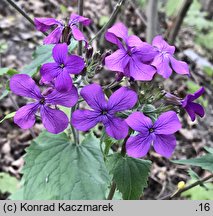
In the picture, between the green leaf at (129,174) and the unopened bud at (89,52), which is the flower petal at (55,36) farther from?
the green leaf at (129,174)

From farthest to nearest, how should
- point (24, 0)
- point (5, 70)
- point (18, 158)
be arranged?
point (24, 0) → point (18, 158) → point (5, 70)

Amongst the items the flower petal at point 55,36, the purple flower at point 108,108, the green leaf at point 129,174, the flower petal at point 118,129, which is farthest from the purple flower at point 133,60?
the green leaf at point 129,174

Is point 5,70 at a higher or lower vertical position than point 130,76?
lower

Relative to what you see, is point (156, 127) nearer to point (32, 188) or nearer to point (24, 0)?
point (32, 188)

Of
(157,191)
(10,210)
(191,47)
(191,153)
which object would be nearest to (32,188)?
(10,210)

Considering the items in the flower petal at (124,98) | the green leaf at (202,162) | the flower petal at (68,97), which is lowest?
the green leaf at (202,162)
